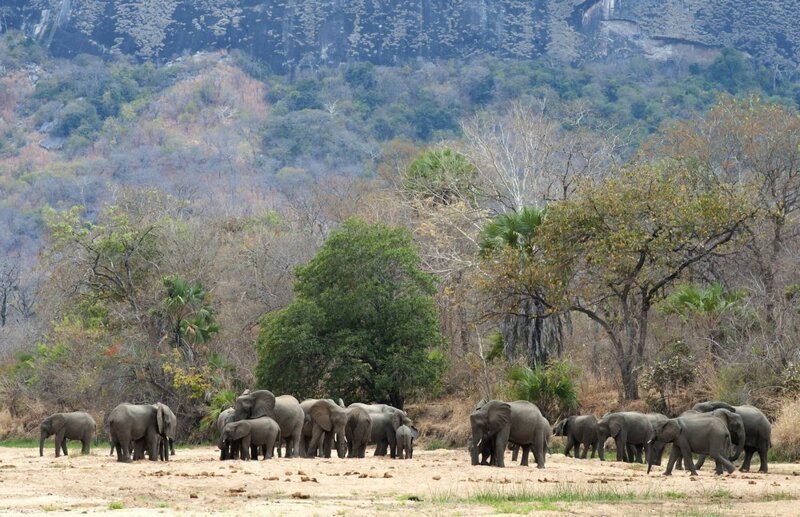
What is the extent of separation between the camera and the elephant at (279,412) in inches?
1048

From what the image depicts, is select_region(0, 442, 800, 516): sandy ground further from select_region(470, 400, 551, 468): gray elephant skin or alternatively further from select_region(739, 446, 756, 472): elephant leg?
select_region(739, 446, 756, 472): elephant leg

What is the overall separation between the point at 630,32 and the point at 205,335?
104976mm

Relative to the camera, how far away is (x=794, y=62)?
406ft

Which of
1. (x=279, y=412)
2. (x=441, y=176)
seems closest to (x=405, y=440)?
(x=279, y=412)

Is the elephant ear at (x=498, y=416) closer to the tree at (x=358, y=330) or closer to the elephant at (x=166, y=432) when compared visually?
the elephant at (x=166, y=432)

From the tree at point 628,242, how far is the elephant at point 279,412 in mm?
7244

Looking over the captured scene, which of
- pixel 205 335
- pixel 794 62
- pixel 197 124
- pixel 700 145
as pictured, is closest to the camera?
pixel 205 335

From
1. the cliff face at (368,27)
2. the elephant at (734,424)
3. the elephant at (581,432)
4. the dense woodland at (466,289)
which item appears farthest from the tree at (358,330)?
the cliff face at (368,27)

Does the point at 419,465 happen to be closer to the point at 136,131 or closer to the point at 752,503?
the point at 752,503

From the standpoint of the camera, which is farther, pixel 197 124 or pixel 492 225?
pixel 197 124

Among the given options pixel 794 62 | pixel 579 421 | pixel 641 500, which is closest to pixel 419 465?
pixel 579 421

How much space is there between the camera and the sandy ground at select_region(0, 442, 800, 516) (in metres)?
16.7

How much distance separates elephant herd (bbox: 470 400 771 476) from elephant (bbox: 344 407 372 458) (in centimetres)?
268

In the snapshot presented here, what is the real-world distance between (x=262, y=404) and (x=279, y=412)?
0.52 m
